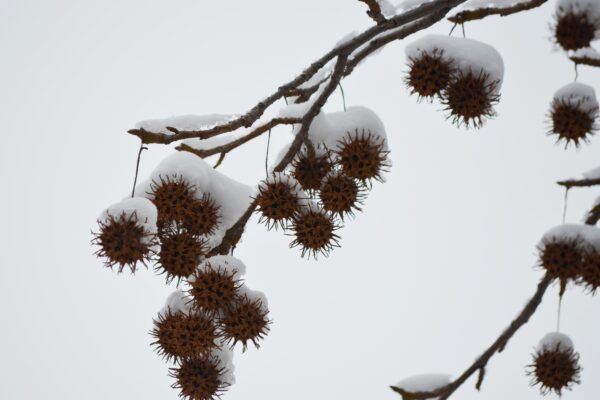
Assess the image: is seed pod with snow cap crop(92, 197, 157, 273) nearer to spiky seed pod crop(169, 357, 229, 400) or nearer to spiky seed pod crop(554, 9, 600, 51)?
spiky seed pod crop(169, 357, 229, 400)

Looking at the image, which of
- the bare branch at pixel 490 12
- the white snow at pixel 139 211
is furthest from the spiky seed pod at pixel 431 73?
the white snow at pixel 139 211

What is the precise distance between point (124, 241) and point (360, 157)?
1.15m

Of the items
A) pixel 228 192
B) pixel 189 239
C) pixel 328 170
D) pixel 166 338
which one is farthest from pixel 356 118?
pixel 166 338

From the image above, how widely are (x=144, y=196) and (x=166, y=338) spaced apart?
26.9 inches

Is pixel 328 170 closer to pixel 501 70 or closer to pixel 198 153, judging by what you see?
pixel 198 153

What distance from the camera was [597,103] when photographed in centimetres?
299

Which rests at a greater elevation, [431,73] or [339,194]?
[431,73]

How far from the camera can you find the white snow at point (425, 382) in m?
2.52

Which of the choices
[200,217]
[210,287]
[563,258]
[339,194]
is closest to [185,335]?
[210,287]

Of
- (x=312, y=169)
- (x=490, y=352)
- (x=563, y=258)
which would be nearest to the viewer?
(x=490, y=352)

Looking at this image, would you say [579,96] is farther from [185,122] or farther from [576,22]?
[185,122]

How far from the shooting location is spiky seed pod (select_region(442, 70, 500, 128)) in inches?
116

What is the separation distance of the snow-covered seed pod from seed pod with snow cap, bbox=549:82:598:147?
1.02 metres

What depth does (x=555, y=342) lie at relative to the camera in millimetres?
2982
